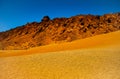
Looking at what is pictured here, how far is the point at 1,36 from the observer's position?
206 ft

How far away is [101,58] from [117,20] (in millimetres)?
37626

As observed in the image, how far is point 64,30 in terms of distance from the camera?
50.4m

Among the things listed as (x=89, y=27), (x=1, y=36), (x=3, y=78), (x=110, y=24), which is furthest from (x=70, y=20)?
(x=3, y=78)

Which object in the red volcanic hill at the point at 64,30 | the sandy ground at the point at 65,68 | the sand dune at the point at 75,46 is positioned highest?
the red volcanic hill at the point at 64,30

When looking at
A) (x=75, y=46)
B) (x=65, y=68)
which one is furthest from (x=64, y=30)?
(x=65, y=68)

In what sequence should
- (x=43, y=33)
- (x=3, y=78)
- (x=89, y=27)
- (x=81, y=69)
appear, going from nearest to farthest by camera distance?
1. (x=3, y=78)
2. (x=81, y=69)
3. (x=89, y=27)
4. (x=43, y=33)

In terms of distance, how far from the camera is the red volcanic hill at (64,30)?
47.7 metres

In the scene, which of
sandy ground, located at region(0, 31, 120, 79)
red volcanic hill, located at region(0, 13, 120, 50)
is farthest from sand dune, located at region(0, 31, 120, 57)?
red volcanic hill, located at region(0, 13, 120, 50)

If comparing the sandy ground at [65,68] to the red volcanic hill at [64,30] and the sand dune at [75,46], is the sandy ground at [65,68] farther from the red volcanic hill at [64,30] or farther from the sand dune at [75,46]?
the red volcanic hill at [64,30]

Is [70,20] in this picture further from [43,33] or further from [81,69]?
[81,69]

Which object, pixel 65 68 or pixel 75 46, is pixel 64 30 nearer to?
pixel 75 46

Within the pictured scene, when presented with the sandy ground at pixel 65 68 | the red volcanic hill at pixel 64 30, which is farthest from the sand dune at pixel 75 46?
the red volcanic hill at pixel 64 30

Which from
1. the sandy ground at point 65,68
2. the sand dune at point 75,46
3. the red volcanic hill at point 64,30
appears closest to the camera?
the sandy ground at point 65,68

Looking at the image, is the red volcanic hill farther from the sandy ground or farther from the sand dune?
the sandy ground
